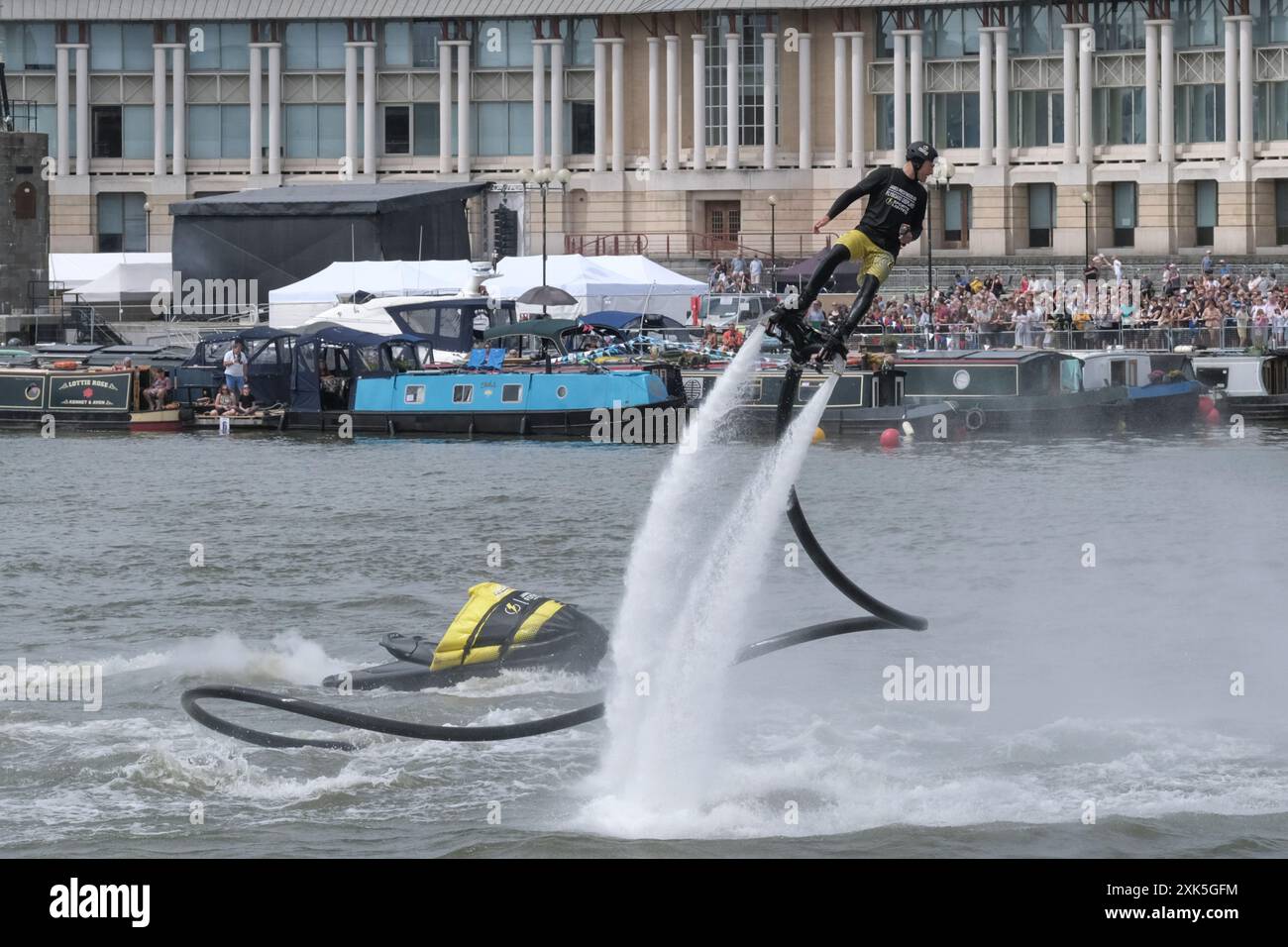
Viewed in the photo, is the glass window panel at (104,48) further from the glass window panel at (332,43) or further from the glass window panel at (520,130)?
the glass window panel at (520,130)

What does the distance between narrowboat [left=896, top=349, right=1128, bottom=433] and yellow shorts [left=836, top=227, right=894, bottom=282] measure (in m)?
32.3

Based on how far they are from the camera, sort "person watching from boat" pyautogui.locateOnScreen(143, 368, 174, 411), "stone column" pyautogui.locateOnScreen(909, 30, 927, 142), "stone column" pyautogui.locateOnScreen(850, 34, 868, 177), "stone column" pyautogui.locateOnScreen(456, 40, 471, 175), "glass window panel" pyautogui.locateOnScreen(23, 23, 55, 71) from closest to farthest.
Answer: "person watching from boat" pyautogui.locateOnScreen(143, 368, 174, 411) < "stone column" pyautogui.locateOnScreen(909, 30, 927, 142) < "stone column" pyautogui.locateOnScreen(850, 34, 868, 177) < "stone column" pyautogui.locateOnScreen(456, 40, 471, 175) < "glass window panel" pyautogui.locateOnScreen(23, 23, 55, 71)

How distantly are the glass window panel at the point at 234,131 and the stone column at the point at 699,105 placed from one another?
64.9 ft

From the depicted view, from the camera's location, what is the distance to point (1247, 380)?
52.9 meters

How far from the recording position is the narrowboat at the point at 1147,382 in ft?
167

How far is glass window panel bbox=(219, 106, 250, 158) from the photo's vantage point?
9794 cm

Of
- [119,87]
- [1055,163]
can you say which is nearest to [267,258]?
[119,87]

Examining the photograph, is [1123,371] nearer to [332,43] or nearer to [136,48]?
[332,43]

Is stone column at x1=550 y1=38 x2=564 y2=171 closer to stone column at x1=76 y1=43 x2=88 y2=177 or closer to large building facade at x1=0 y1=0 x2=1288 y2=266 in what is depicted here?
large building facade at x1=0 y1=0 x2=1288 y2=266

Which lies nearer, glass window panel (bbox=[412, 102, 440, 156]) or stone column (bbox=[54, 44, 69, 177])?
stone column (bbox=[54, 44, 69, 177])

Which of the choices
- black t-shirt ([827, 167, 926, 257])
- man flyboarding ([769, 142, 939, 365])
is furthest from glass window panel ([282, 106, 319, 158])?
black t-shirt ([827, 167, 926, 257])
